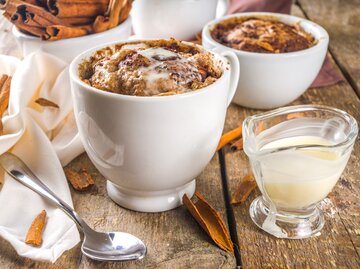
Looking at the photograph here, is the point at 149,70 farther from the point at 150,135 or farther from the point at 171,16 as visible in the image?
the point at 171,16

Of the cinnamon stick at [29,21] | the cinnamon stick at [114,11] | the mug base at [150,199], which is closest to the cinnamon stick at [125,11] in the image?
the cinnamon stick at [114,11]

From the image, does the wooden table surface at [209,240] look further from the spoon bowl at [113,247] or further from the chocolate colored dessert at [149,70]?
the chocolate colored dessert at [149,70]

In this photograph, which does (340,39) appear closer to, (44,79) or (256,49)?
(256,49)

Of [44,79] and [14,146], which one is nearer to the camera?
[14,146]

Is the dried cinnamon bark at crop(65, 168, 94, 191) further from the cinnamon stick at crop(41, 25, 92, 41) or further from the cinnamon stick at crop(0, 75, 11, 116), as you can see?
the cinnamon stick at crop(41, 25, 92, 41)

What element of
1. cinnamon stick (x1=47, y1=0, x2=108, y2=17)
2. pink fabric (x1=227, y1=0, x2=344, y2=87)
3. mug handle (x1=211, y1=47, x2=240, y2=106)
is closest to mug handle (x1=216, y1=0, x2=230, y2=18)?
pink fabric (x1=227, y1=0, x2=344, y2=87)

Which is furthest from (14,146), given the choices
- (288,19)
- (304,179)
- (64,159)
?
(288,19)

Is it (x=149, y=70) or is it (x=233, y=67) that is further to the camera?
(x=233, y=67)

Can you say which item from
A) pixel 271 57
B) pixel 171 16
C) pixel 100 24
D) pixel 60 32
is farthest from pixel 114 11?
pixel 271 57
